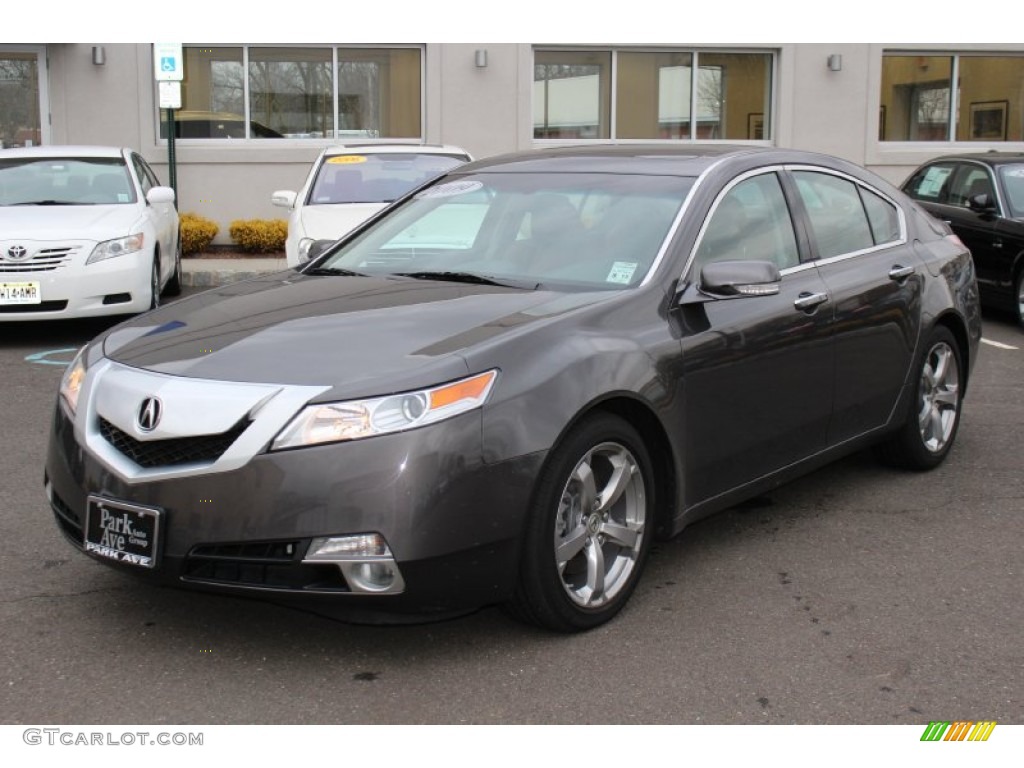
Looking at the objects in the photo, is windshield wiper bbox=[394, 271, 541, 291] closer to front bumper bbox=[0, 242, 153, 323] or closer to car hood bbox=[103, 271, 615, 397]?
car hood bbox=[103, 271, 615, 397]

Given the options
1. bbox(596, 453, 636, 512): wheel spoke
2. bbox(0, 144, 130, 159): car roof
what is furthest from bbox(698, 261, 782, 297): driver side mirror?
bbox(0, 144, 130, 159): car roof

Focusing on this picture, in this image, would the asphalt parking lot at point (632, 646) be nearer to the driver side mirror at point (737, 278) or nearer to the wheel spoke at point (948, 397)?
the wheel spoke at point (948, 397)

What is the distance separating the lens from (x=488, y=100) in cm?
1695

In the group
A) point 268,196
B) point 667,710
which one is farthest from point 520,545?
point 268,196

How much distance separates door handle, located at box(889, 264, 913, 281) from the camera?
5617 mm

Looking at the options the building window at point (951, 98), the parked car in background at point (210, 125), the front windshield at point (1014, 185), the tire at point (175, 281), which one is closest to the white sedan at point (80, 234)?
the tire at point (175, 281)

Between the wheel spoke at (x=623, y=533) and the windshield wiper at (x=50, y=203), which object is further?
the windshield wiper at (x=50, y=203)

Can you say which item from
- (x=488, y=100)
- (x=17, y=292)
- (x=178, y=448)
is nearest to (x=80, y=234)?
(x=17, y=292)

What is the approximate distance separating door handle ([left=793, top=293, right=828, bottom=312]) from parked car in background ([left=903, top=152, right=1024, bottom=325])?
633 cm

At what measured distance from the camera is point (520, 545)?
3.77m

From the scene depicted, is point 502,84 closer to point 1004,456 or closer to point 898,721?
point 1004,456

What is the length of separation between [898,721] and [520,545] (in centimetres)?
116

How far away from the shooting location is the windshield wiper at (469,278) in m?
4.55

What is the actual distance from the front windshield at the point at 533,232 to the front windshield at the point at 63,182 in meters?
5.98
